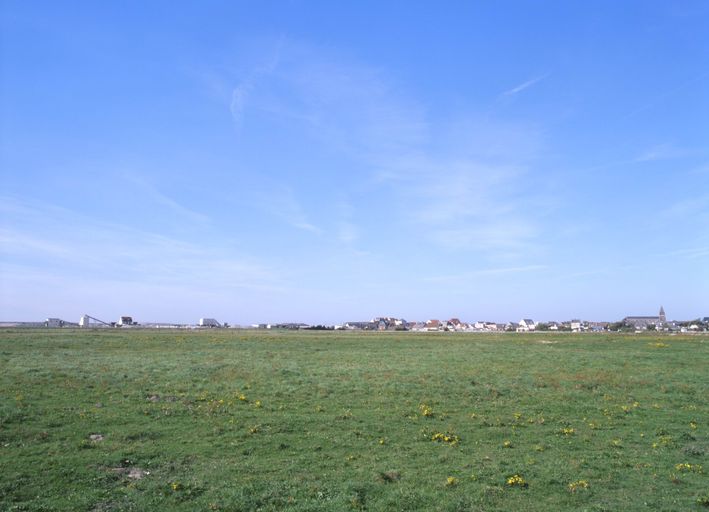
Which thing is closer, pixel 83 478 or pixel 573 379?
pixel 83 478

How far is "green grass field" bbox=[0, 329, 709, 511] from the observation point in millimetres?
14531

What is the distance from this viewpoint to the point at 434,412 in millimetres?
24938

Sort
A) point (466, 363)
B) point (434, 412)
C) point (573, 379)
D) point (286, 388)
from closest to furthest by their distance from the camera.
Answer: point (434, 412) < point (286, 388) < point (573, 379) < point (466, 363)

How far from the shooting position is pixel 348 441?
65.4 ft

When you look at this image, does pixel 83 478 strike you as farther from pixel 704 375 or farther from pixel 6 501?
pixel 704 375

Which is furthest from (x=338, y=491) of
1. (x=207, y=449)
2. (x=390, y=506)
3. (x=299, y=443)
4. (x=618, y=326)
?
(x=618, y=326)

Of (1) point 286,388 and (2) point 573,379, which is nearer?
(1) point 286,388

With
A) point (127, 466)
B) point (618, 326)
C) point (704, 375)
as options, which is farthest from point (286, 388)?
point (618, 326)

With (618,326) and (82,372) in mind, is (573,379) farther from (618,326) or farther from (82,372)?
(618,326)

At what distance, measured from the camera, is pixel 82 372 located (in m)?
35.2

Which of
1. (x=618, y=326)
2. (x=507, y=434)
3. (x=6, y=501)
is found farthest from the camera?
(x=618, y=326)

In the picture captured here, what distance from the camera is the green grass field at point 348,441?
572 inches

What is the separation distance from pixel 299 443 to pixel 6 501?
960 cm

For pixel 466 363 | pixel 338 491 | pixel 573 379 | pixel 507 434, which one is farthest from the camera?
pixel 466 363
